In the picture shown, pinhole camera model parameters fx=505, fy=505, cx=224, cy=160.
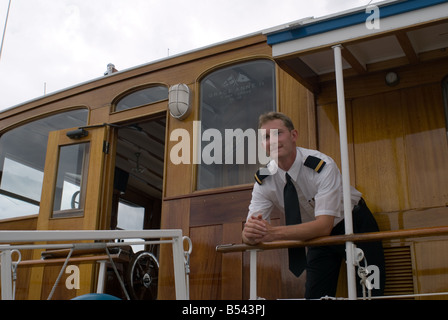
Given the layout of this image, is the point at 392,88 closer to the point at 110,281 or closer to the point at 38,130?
the point at 110,281

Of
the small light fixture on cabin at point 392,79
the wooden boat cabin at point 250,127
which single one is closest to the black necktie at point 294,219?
the wooden boat cabin at point 250,127

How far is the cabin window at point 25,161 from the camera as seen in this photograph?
5.03 meters

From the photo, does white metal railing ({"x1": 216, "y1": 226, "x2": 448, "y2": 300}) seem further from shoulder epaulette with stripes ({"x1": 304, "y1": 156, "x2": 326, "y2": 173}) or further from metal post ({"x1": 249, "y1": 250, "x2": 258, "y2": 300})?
shoulder epaulette with stripes ({"x1": 304, "y1": 156, "x2": 326, "y2": 173})

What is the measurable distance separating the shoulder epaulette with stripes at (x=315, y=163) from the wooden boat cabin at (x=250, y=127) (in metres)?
0.66

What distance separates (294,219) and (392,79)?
1.31 meters

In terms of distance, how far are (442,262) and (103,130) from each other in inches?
118

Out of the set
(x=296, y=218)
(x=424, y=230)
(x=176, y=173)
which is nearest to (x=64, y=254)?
(x=176, y=173)

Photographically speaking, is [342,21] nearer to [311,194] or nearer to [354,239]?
[311,194]

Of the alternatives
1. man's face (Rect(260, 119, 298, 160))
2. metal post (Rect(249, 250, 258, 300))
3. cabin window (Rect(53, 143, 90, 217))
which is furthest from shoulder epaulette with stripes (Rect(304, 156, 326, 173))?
cabin window (Rect(53, 143, 90, 217))

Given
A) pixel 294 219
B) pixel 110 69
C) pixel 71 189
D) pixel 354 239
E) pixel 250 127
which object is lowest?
pixel 354 239

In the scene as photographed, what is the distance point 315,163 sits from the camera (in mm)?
2693

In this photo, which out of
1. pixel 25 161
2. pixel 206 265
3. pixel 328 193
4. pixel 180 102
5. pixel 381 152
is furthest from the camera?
pixel 25 161

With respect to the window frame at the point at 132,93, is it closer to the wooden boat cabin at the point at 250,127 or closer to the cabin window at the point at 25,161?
the wooden boat cabin at the point at 250,127

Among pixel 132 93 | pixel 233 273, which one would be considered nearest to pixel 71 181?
pixel 132 93
